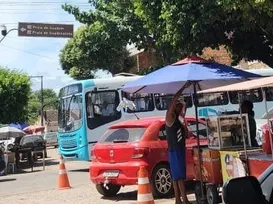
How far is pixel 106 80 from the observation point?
18656 mm

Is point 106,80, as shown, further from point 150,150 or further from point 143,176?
point 143,176

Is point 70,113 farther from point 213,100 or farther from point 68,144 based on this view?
point 213,100

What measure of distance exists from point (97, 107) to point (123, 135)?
7958 millimetres

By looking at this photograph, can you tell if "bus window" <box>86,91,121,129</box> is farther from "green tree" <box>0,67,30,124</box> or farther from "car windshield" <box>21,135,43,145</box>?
"green tree" <box>0,67,30,124</box>

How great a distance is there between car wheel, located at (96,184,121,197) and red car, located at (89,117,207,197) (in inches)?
11.4

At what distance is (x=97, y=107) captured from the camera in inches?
728

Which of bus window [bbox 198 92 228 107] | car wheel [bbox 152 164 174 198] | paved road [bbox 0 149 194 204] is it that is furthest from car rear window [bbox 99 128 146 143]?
bus window [bbox 198 92 228 107]

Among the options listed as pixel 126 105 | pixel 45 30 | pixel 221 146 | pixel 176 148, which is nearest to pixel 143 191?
pixel 176 148

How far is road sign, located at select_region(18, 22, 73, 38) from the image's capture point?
2070cm

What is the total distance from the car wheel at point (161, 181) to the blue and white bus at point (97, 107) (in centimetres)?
761

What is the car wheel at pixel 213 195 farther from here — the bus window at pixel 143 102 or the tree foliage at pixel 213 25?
the bus window at pixel 143 102

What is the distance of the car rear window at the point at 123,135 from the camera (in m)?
10.4

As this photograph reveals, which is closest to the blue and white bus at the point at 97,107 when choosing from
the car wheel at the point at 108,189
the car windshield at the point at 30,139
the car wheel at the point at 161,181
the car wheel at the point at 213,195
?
the car wheel at the point at 108,189

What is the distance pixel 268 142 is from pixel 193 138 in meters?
3.26
